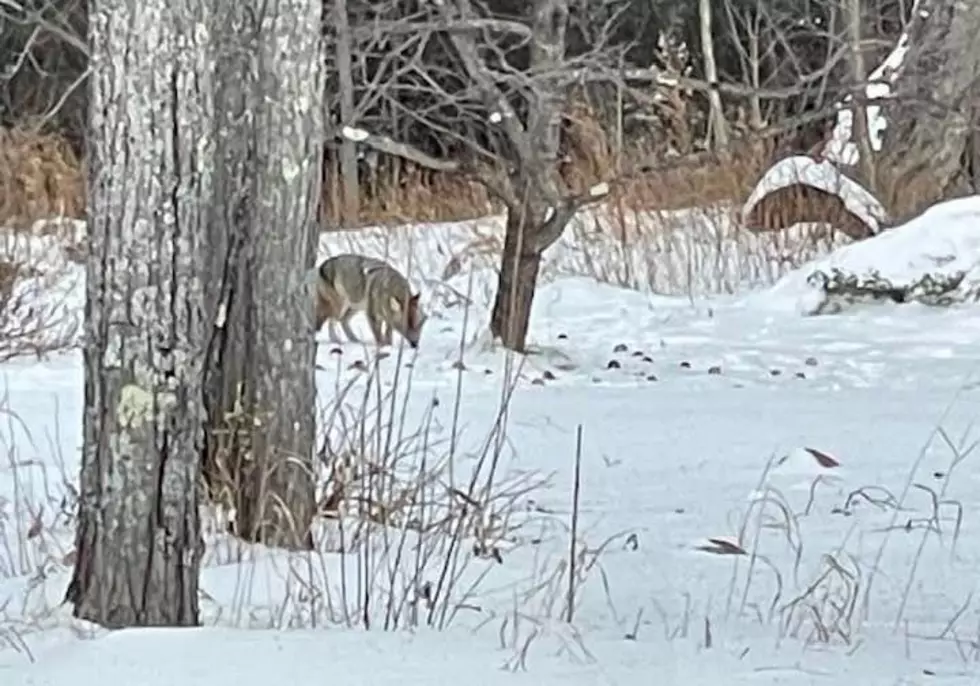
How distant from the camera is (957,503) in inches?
195

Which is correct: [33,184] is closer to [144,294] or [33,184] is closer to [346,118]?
[346,118]

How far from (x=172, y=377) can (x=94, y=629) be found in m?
0.47

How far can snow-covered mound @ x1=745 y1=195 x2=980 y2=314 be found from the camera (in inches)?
360

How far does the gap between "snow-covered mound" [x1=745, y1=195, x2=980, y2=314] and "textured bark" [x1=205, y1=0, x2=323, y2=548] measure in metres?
5.07

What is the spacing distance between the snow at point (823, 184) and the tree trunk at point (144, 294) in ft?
27.1

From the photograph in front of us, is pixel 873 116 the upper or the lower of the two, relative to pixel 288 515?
upper

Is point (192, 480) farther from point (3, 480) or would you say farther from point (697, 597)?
point (3, 480)

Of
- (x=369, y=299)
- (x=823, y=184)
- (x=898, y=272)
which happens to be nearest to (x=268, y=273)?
(x=369, y=299)

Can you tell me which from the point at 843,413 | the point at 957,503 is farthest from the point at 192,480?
the point at 843,413

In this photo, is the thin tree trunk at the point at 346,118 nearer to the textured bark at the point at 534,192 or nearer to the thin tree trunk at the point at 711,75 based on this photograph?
the textured bark at the point at 534,192

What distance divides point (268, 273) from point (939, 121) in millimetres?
7979

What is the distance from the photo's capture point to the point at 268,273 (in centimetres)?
438

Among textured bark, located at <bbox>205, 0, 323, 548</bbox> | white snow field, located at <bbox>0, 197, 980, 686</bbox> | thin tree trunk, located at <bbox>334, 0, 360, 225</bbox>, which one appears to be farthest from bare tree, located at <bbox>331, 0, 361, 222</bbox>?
textured bark, located at <bbox>205, 0, 323, 548</bbox>

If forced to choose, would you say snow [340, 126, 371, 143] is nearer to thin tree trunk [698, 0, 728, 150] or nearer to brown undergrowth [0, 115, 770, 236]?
brown undergrowth [0, 115, 770, 236]
